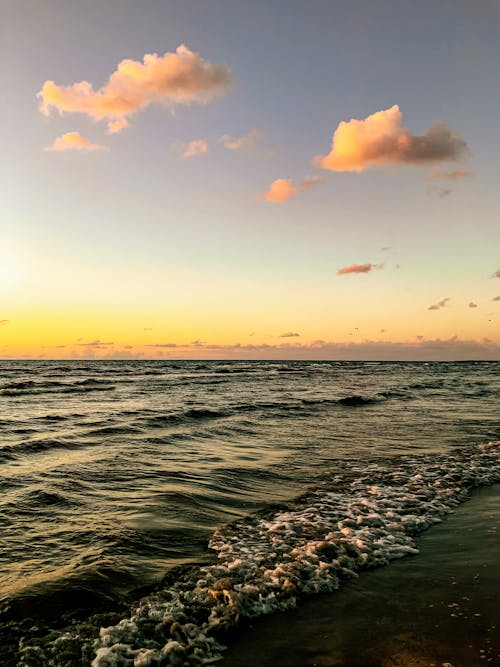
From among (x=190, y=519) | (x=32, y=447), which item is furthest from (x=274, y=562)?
(x=32, y=447)

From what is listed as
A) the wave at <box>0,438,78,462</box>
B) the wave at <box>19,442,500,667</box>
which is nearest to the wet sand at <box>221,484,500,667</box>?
the wave at <box>19,442,500,667</box>

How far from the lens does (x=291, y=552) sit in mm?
6500

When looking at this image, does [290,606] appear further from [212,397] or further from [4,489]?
[212,397]

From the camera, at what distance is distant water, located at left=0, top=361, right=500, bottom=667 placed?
4742 mm

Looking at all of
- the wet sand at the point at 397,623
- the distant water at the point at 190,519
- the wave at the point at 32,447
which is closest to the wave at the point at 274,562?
the distant water at the point at 190,519

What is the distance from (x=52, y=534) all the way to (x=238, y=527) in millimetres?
2832

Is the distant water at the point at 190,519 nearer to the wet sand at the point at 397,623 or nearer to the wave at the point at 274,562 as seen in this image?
the wave at the point at 274,562

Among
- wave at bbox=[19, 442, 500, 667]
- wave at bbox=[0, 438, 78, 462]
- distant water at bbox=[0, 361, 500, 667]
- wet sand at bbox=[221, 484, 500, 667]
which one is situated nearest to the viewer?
wet sand at bbox=[221, 484, 500, 667]

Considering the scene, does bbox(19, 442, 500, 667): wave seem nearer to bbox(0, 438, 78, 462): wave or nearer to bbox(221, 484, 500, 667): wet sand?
bbox(221, 484, 500, 667): wet sand

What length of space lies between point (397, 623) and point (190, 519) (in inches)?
164

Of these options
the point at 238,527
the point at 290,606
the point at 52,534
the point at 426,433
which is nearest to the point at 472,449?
the point at 426,433

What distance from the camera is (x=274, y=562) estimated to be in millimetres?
6207

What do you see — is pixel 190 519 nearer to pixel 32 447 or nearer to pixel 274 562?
pixel 274 562

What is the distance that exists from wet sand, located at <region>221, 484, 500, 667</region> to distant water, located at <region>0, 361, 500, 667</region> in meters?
0.32
